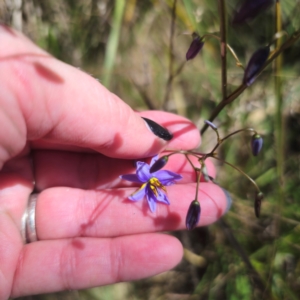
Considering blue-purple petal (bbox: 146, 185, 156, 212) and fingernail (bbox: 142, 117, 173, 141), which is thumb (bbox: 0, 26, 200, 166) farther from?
blue-purple petal (bbox: 146, 185, 156, 212)

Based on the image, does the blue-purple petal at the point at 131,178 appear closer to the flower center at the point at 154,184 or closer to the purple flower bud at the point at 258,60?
the flower center at the point at 154,184

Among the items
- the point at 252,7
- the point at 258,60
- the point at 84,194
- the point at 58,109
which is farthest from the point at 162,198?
the point at 252,7

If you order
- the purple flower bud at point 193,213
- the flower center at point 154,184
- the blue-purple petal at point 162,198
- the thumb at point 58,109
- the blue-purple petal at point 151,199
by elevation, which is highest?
the thumb at point 58,109

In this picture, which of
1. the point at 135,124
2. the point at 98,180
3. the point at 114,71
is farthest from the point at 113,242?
the point at 114,71

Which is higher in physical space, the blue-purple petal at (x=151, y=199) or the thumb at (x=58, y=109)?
the thumb at (x=58, y=109)

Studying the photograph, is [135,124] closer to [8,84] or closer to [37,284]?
[8,84]

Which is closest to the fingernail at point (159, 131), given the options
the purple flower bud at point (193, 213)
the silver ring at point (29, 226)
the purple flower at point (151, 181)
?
the purple flower at point (151, 181)

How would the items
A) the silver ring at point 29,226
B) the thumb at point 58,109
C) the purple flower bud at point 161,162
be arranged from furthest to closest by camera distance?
the silver ring at point 29,226, the purple flower bud at point 161,162, the thumb at point 58,109
